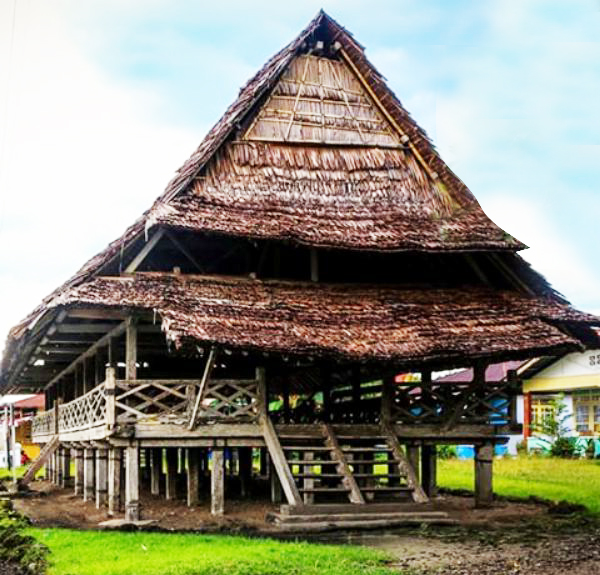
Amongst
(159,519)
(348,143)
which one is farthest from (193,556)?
(348,143)

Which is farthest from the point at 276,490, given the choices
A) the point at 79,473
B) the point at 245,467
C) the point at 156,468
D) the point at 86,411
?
the point at 79,473

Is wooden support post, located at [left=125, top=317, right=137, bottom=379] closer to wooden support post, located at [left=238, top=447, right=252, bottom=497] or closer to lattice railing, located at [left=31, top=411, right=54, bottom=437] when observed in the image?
wooden support post, located at [left=238, top=447, right=252, bottom=497]

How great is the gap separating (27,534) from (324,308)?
5.65m

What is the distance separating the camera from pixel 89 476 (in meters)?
20.6

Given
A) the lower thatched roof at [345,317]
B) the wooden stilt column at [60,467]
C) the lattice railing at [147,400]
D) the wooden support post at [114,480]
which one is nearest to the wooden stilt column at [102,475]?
the wooden support post at [114,480]

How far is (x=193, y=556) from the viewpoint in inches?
427

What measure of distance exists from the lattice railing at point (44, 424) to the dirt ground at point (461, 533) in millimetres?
6140

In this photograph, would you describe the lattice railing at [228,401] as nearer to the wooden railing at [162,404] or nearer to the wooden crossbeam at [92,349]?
the wooden railing at [162,404]

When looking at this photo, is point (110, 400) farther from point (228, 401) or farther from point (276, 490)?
point (276, 490)

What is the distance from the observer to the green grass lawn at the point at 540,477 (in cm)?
1920

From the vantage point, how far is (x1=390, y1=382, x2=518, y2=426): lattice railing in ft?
54.8

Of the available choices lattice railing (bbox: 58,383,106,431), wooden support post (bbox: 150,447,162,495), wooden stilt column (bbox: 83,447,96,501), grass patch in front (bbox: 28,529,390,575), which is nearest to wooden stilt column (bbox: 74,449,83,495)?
lattice railing (bbox: 58,383,106,431)

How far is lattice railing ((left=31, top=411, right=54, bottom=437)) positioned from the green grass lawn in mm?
9549

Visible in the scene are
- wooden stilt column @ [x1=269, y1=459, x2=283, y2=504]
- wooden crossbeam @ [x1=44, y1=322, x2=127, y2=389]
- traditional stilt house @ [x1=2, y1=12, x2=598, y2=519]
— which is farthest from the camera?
wooden crossbeam @ [x1=44, y1=322, x2=127, y2=389]
